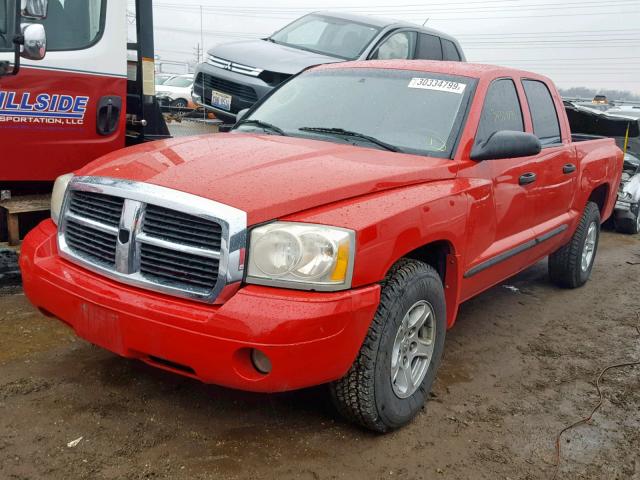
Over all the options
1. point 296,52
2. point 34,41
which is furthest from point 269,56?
point 34,41

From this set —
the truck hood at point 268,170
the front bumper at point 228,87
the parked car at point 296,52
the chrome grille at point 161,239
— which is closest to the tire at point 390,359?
the truck hood at point 268,170

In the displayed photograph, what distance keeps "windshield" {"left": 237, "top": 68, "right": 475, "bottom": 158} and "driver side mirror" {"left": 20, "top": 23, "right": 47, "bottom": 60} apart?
1314 mm

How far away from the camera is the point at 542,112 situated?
458cm

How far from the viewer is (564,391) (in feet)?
11.5

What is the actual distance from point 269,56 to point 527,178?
4.54 m

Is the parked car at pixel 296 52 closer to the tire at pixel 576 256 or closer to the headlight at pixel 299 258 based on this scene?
the tire at pixel 576 256

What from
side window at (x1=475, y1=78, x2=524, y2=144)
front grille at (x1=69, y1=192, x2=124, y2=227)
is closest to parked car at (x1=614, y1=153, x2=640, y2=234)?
side window at (x1=475, y1=78, x2=524, y2=144)

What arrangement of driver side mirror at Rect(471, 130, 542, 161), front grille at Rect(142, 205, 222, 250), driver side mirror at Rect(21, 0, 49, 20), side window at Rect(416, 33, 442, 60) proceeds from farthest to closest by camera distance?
1. side window at Rect(416, 33, 442, 60)
2. driver side mirror at Rect(21, 0, 49, 20)
3. driver side mirror at Rect(471, 130, 542, 161)
4. front grille at Rect(142, 205, 222, 250)

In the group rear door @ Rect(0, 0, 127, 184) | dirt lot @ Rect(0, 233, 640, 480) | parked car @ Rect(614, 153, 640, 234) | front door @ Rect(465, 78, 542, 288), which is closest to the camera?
dirt lot @ Rect(0, 233, 640, 480)

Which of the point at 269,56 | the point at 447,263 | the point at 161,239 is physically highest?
the point at 269,56

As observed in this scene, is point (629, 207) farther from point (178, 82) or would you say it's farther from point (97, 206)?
point (178, 82)

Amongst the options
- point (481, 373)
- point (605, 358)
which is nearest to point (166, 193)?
→ point (481, 373)

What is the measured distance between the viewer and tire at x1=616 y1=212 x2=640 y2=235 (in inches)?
332

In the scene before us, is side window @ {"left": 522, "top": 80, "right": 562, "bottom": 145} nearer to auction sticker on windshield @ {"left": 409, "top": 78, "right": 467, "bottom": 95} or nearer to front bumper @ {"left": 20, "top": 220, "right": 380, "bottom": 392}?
auction sticker on windshield @ {"left": 409, "top": 78, "right": 467, "bottom": 95}
